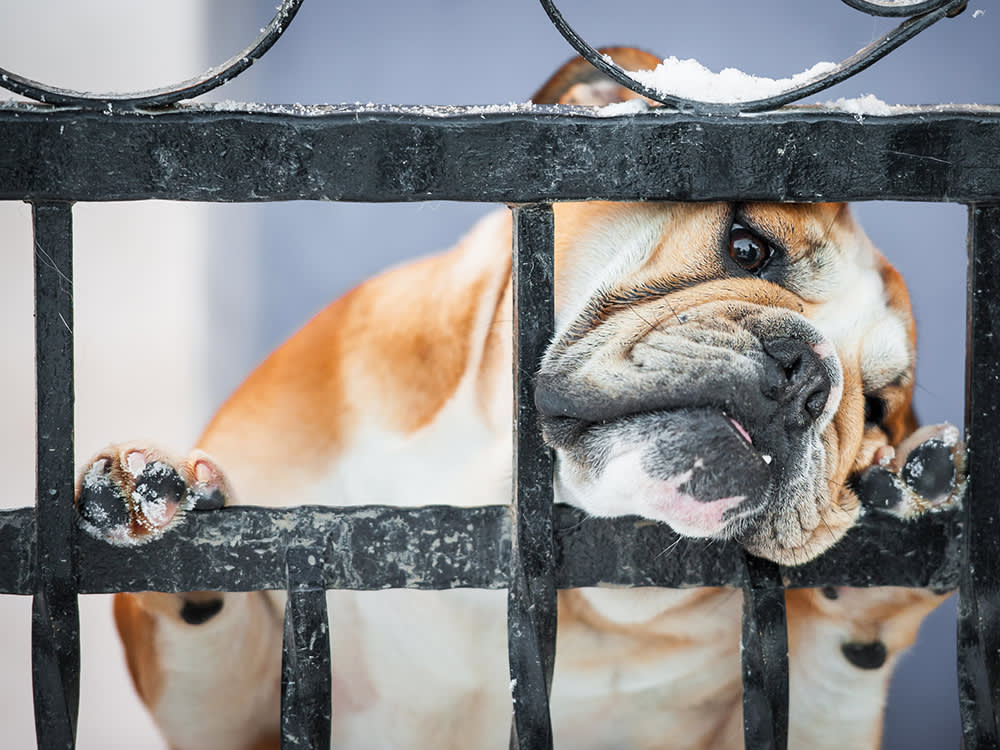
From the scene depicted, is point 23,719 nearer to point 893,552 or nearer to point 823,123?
point 893,552

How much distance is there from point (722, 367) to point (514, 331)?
0.33 meters

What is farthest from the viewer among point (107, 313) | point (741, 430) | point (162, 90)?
point (107, 313)

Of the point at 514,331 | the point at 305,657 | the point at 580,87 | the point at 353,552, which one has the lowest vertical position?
the point at 305,657

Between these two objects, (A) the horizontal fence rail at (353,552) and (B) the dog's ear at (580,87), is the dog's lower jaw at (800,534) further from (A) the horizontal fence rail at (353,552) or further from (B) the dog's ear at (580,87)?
(B) the dog's ear at (580,87)

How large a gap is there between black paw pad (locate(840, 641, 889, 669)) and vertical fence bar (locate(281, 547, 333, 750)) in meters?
1.18

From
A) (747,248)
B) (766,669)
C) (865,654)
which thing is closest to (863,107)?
(747,248)

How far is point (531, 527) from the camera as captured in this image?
101 centimetres

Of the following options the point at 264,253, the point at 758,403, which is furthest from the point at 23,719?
the point at 758,403

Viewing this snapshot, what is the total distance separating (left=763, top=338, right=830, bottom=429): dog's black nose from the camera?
122 cm

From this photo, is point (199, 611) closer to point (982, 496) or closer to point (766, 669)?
point (766, 669)

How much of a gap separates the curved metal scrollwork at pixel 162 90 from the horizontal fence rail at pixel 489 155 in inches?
0.5

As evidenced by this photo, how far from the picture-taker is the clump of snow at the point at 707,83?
3.24ft

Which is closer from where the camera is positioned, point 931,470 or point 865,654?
point 931,470

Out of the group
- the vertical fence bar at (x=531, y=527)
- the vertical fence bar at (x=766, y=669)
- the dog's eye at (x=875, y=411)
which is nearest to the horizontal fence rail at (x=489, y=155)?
the vertical fence bar at (x=531, y=527)
